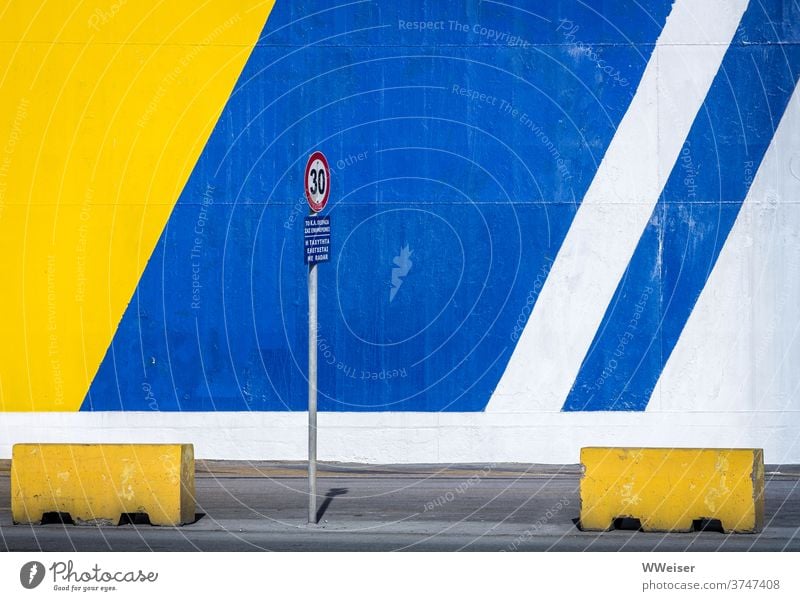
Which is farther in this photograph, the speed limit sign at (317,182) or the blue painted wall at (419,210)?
the blue painted wall at (419,210)

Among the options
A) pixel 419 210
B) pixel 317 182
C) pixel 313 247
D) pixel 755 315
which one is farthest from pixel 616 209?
pixel 313 247

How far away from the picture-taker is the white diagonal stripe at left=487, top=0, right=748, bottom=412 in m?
16.8

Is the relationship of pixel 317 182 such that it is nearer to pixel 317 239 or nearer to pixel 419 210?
pixel 317 239

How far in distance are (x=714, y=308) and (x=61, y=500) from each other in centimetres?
A: 957

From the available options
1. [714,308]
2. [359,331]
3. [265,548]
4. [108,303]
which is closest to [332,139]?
[359,331]

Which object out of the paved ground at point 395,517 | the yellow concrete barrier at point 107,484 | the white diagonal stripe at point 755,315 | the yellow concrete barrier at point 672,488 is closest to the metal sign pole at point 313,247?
the paved ground at point 395,517

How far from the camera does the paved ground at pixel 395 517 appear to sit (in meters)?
11.0

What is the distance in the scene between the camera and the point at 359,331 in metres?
16.9

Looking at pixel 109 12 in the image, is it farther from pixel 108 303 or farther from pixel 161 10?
pixel 108 303

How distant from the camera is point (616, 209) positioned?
16750 mm

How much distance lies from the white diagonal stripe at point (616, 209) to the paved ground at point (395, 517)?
1.42 meters

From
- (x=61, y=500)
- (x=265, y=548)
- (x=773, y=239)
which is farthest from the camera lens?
(x=773, y=239)

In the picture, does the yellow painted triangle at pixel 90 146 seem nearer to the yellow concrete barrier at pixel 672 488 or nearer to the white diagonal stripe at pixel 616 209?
the white diagonal stripe at pixel 616 209

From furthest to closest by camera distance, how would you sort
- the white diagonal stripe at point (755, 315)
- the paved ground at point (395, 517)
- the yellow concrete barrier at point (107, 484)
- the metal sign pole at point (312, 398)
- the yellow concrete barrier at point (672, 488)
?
1. the white diagonal stripe at point (755, 315)
2. the metal sign pole at point (312, 398)
3. the yellow concrete barrier at point (107, 484)
4. the yellow concrete barrier at point (672, 488)
5. the paved ground at point (395, 517)
